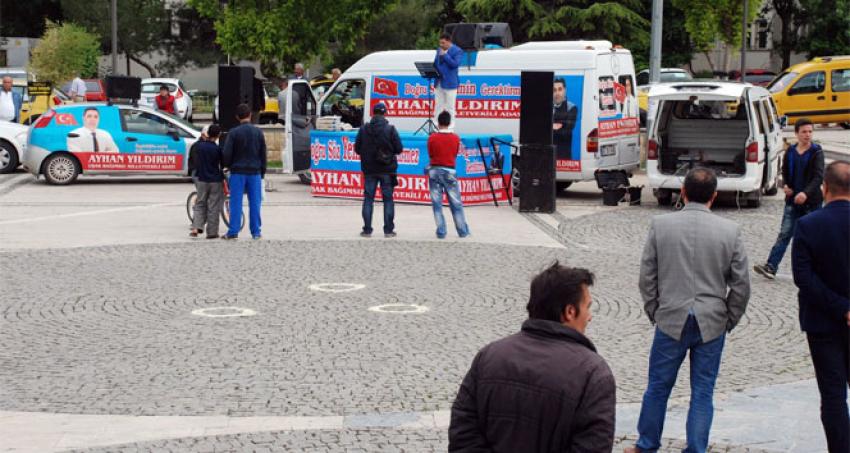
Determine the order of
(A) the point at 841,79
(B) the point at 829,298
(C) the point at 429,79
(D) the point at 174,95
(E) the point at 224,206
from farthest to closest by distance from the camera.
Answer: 1. (D) the point at 174,95
2. (A) the point at 841,79
3. (C) the point at 429,79
4. (E) the point at 224,206
5. (B) the point at 829,298

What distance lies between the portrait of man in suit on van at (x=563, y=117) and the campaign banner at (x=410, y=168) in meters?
0.82

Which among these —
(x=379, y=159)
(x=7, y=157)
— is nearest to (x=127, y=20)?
(x=7, y=157)

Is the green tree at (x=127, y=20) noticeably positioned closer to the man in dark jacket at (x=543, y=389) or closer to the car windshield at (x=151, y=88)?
the car windshield at (x=151, y=88)

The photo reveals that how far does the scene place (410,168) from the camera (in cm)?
1981

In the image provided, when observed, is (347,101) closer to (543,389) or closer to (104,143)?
(104,143)

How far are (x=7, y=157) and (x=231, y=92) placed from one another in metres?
7.01

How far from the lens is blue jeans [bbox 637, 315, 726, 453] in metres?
6.42

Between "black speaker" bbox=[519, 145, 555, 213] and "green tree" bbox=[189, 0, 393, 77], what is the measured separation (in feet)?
48.5

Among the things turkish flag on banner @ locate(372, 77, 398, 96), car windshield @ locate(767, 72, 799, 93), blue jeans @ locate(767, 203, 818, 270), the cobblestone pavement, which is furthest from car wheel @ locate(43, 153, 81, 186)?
car windshield @ locate(767, 72, 799, 93)

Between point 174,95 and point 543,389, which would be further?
point 174,95

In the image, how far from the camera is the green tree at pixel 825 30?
56969mm

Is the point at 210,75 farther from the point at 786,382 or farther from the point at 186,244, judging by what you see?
the point at 786,382

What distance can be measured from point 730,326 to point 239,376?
3616 millimetres

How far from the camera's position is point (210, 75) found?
6781 centimetres
